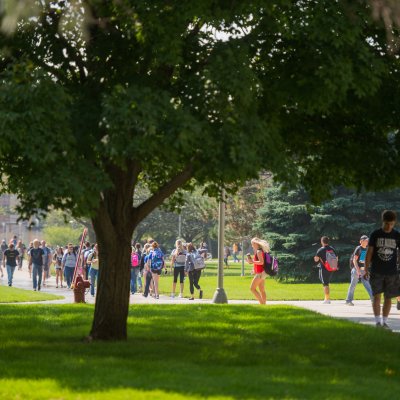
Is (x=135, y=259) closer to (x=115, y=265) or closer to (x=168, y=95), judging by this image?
(x=115, y=265)

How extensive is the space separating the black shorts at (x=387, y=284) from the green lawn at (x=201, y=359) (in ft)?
1.96

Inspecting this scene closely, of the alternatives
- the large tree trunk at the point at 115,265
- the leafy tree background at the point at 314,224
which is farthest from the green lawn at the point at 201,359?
the leafy tree background at the point at 314,224

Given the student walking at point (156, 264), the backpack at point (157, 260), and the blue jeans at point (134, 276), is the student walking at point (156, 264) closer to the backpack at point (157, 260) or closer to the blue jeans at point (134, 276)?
the backpack at point (157, 260)

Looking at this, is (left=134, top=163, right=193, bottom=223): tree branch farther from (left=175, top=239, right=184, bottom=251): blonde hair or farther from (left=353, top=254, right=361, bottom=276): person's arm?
(left=175, top=239, right=184, bottom=251): blonde hair

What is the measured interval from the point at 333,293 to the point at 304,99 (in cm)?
2261

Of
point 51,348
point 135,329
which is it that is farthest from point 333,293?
point 51,348

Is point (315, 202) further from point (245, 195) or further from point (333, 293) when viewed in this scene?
point (245, 195)

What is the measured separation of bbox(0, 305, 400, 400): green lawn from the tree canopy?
4.26 ft

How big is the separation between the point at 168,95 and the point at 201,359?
2.87 m

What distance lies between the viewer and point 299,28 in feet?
35.9

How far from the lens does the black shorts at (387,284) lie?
1489 centimetres

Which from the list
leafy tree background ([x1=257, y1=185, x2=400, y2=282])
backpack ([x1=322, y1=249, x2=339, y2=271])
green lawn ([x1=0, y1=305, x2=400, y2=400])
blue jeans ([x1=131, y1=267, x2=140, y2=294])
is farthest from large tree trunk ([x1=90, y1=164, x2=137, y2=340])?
leafy tree background ([x1=257, y1=185, x2=400, y2=282])

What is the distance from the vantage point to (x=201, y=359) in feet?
37.0

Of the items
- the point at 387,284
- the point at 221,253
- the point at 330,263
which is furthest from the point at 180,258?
the point at 387,284
